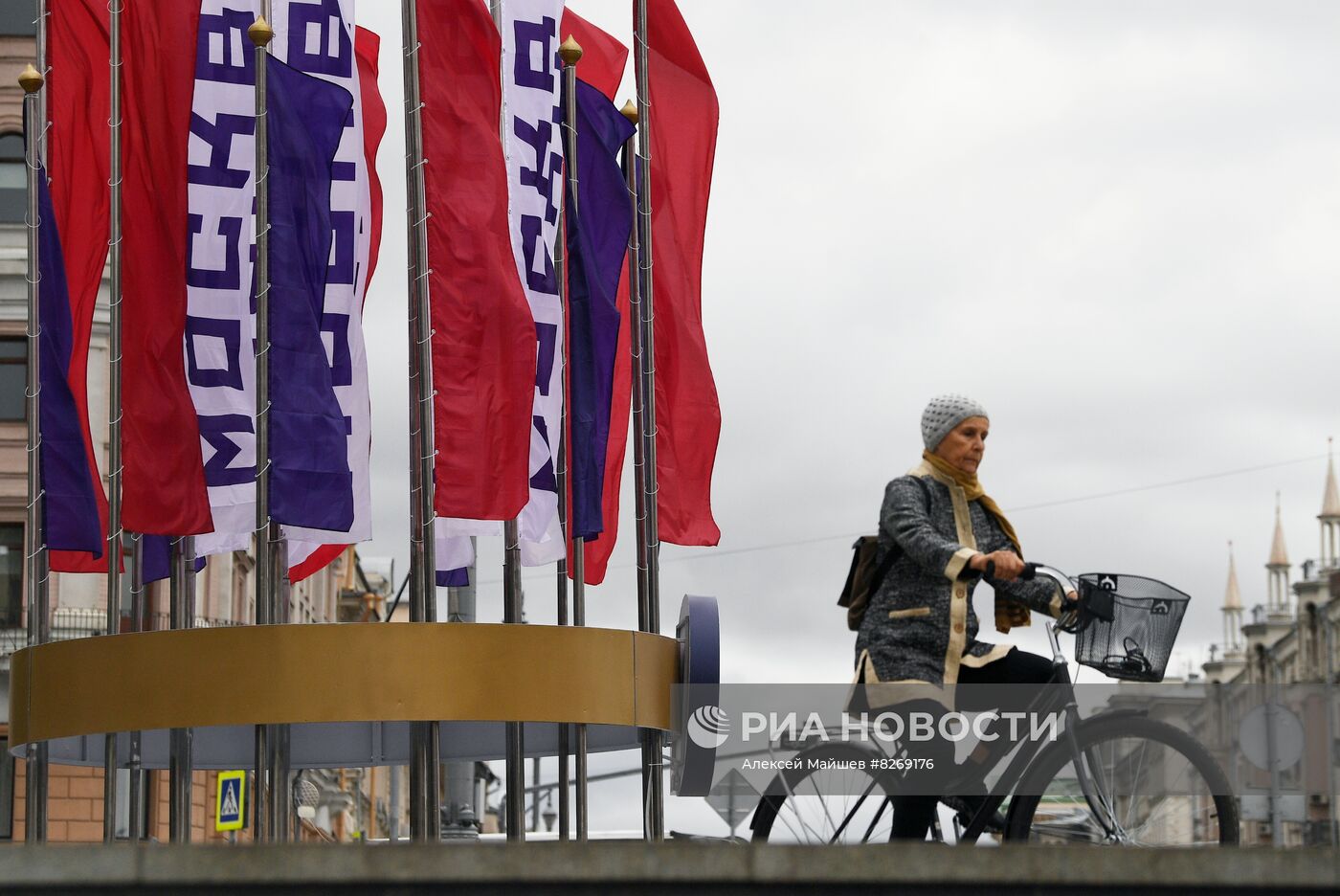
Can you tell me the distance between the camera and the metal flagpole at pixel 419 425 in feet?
53.4

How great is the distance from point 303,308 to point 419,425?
1360mm

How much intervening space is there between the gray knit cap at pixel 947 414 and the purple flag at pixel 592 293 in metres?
7.21

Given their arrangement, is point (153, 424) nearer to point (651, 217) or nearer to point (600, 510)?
point (600, 510)

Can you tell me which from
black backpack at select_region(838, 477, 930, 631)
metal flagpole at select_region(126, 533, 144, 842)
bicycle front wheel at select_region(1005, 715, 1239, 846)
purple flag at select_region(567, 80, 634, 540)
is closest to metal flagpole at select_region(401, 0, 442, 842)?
purple flag at select_region(567, 80, 634, 540)

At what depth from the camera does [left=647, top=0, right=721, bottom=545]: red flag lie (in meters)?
18.3

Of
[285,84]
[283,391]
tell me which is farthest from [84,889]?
[285,84]

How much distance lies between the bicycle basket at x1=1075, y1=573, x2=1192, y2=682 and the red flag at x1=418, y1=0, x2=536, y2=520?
7.35 metres

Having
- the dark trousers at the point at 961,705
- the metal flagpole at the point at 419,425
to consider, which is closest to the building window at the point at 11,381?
the metal flagpole at the point at 419,425

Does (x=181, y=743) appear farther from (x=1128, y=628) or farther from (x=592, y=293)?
(x=1128, y=628)

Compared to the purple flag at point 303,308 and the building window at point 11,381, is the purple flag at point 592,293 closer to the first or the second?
the purple flag at point 303,308

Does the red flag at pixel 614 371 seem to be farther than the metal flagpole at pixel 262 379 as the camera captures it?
Yes

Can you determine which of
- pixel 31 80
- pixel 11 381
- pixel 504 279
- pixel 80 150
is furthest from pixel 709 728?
pixel 11 381

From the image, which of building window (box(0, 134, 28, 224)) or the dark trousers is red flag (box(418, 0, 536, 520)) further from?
building window (box(0, 134, 28, 224))

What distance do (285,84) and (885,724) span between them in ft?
28.3
